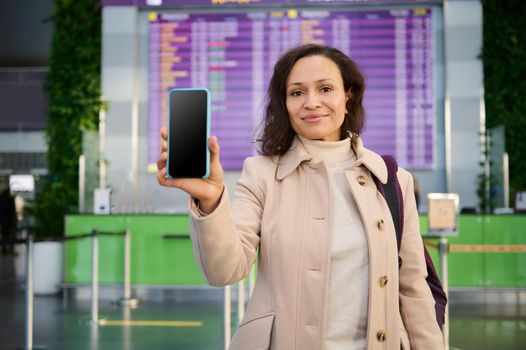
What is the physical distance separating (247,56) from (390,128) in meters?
1.98

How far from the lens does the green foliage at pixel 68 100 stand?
28.0 ft

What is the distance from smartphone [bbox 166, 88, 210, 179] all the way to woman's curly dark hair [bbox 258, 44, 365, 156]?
0.42 metres

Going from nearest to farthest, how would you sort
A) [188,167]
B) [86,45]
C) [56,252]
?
1. [188,167]
2. [56,252]
3. [86,45]

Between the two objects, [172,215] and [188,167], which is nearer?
[188,167]

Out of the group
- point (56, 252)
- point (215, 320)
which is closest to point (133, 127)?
point (56, 252)

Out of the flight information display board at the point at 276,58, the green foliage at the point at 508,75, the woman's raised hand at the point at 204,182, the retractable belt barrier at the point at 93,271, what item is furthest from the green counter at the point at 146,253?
the woman's raised hand at the point at 204,182

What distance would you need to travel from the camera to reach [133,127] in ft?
27.5

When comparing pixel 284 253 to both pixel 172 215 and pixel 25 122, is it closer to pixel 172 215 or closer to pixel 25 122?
pixel 172 215

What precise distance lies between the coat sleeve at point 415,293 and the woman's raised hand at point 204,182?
576 mm

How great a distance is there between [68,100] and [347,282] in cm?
767

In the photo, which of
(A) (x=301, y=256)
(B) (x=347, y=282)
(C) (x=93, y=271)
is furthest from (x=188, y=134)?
(C) (x=93, y=271)

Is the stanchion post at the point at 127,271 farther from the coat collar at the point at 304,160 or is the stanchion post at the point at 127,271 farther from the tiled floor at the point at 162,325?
the coat collar at the point at 304,160

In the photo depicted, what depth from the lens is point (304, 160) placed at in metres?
1.60

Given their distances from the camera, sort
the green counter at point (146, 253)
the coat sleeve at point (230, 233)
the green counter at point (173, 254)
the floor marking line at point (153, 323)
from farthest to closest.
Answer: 1. the green counter at point (146, 253)
2. the green counter at point (173, 254)
3. the floor marking line at point (153, 323)
4. the coat sleeve at point (230, 233)
